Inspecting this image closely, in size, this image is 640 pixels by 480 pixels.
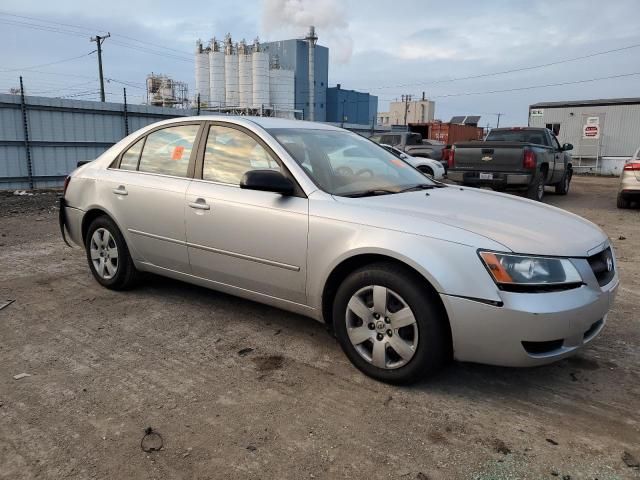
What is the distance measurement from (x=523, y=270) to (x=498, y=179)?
8.40 m

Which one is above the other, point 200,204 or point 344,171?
point 344,171

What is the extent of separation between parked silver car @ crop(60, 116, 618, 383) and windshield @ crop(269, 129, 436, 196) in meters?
0.02

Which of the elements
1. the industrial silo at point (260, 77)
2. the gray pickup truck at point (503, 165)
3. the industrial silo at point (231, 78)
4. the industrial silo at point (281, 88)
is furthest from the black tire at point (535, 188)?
the industrial silo at point (231, 78)

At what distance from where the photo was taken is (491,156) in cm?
1064

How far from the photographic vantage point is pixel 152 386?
3031mm

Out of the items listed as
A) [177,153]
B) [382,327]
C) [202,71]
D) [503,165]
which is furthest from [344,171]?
[202,71]

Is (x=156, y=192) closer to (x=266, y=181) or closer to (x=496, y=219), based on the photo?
(x=266, y=181)

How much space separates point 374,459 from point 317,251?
129 centimetres

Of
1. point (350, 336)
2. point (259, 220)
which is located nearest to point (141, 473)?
point (350, 336)

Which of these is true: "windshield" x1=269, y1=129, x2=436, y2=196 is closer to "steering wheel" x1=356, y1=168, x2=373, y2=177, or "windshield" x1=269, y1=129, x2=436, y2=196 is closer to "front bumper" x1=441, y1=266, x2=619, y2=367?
"steering wheel" x1=356, y1=168, x2=373, y2=177

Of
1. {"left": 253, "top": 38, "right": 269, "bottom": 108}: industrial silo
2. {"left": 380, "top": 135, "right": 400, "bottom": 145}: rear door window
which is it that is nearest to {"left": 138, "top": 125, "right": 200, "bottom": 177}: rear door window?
{"left": 380, "top": 135, "right": 400, "bottom": 145}: rear door window

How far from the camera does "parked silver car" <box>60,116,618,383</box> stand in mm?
2697

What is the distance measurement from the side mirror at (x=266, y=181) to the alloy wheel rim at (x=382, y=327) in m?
0.84

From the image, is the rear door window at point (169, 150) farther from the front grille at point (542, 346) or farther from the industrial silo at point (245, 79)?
the industrial silo at point (245, 79)
